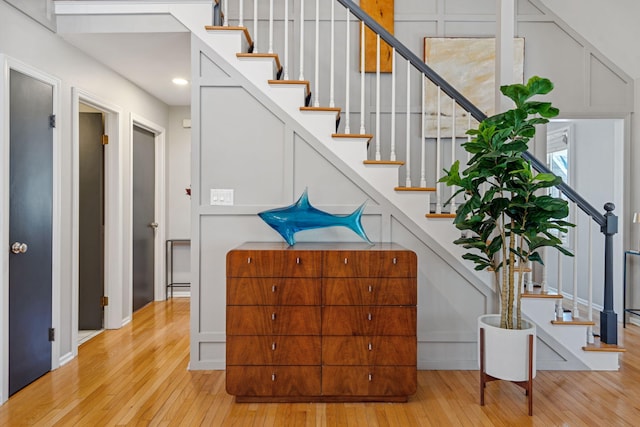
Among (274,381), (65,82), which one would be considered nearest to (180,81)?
(65,82)

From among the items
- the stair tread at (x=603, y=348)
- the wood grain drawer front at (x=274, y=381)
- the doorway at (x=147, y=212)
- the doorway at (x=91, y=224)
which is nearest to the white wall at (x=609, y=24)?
the stair tread at (x=603, y=348)

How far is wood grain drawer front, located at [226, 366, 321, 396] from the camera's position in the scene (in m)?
2.46

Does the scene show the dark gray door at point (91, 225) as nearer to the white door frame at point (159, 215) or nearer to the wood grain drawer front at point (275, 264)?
the white door frame at point (159, 215)

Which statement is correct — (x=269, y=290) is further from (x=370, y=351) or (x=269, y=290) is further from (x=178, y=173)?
(x=178, y=173)

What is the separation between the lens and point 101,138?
12.9 ft

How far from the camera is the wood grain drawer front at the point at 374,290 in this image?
2.47 meters

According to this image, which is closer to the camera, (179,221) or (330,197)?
(330,197)

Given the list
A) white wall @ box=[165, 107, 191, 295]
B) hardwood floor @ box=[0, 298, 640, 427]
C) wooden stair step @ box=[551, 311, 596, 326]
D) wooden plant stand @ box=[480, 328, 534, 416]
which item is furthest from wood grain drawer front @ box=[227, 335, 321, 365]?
white wall @ box=[165, 107, 191, 295]

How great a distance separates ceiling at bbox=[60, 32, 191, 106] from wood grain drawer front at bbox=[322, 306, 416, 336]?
88.0 inches

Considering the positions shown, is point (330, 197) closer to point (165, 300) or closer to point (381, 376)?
point (381, 376)

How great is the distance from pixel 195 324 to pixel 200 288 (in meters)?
0.25

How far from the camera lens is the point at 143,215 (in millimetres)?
4613

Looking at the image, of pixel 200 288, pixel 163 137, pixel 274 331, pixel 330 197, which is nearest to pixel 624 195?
pixel 330 197

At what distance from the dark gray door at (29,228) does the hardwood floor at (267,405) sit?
234 millimetres
